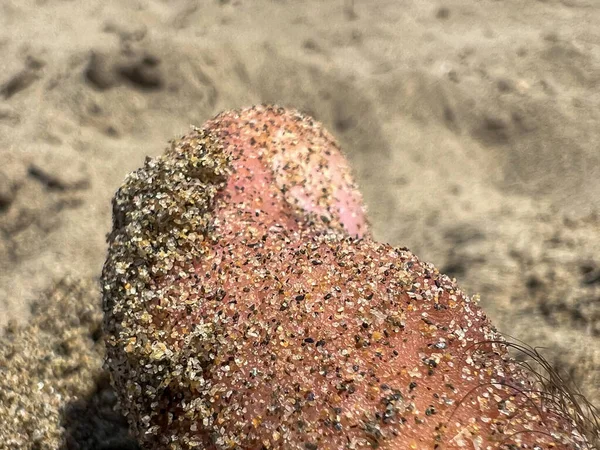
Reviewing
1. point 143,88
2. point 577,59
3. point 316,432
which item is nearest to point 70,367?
point 316,432

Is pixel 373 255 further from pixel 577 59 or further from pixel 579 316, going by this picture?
pixel 577 59

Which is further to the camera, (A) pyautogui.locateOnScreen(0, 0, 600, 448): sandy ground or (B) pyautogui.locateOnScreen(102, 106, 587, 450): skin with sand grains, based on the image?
(A) pyautogui.locateOnScreen(0, 0, 600, 448): sandy ground

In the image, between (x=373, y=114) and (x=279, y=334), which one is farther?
(x=373, y=114)

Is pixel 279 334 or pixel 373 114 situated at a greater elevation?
pixel 279 334

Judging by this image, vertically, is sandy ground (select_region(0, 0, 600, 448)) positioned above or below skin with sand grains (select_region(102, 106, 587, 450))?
below

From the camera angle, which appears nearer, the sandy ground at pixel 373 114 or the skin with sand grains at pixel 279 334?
the skin with sand grains at pixel 279 334
